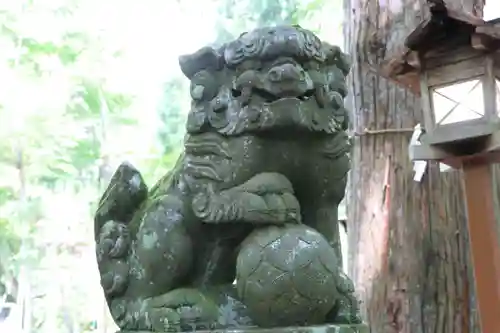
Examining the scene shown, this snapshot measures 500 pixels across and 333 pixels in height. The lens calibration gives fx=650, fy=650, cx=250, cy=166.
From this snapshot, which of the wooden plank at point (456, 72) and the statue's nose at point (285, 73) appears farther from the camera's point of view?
the wooden plank at point (456, 72)

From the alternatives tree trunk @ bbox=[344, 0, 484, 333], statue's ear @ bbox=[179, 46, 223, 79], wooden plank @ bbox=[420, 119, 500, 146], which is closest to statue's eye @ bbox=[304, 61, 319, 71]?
statue's ear @ bbox=[179, 46, 223, 79]

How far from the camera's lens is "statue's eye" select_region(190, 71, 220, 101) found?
112cm

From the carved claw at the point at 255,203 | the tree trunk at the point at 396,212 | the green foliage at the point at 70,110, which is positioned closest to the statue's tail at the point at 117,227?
the carved claw at the point at 255,203

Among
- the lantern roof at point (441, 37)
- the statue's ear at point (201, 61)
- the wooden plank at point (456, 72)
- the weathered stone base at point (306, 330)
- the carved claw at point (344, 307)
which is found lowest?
the weathered stone base at point (306, 330)

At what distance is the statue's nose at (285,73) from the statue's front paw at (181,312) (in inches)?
14.8

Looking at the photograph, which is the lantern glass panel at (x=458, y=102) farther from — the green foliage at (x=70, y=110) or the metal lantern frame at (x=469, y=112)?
the green foliage at (x=70, y=110)

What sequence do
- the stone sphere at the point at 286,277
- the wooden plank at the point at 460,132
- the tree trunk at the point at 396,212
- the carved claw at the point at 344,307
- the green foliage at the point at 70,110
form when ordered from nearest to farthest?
the stone sphere at the point at 286,277
the carved claw at the point at 344,307
the wooden plank at the point at 460,132
the tree trunk at the point at 396,212
the green foliage at the point at 70,110

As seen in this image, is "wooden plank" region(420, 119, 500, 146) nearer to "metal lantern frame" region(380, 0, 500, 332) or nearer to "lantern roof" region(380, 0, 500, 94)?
"metal lantern frame" region(380, 0, 500, 332)

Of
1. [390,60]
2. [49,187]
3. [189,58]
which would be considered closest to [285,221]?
[189,58]

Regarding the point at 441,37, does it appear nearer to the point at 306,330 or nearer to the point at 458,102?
the point at 458,102

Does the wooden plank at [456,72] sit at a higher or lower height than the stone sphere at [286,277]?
higher

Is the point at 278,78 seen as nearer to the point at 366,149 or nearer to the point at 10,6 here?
the point at 366,149

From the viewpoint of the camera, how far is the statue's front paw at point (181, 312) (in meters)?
1.02

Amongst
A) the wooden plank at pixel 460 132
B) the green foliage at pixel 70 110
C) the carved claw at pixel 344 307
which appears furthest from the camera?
the green foliage at pixel 70 110
